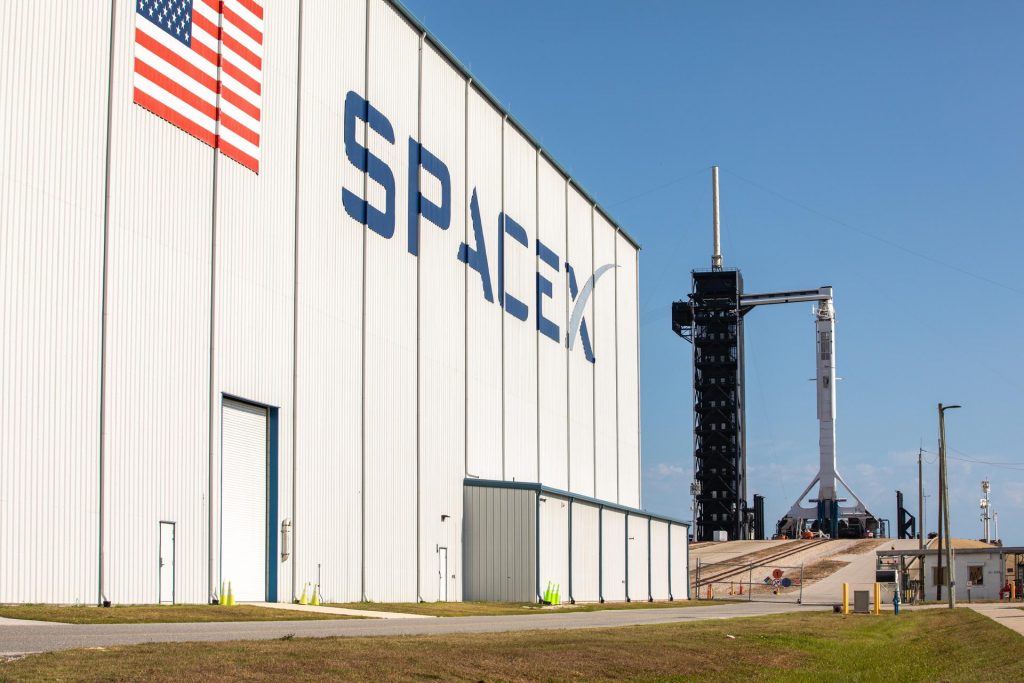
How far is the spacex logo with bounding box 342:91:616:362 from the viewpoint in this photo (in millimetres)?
39719

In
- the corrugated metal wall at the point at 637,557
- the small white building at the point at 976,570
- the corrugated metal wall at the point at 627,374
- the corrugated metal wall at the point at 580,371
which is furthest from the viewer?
the small white building at the point at 976,570

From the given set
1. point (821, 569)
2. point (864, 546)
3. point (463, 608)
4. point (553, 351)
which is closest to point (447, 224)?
point (553, 351)

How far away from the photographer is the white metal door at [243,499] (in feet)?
105

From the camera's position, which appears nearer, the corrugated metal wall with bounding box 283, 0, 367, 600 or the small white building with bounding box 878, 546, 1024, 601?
the corrugated metal wall with bounding box 283, 0, 367, 600

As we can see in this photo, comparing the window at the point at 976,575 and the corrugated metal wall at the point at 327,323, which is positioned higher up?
the corrugated metal wall at the point at 327,323

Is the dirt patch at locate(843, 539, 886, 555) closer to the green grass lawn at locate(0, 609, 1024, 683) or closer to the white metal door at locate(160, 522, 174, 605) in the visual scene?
the green grass lawn at locate(0, 609, 1024, 683)

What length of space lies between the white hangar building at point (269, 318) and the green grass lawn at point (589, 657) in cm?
1040

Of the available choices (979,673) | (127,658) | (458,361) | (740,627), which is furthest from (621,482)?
(127,658)

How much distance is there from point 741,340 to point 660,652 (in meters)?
93.8

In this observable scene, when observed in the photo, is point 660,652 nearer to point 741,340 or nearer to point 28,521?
point 28,521

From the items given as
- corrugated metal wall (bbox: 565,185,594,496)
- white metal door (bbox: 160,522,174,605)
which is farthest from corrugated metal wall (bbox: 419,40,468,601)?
corrugated metal wall (bbox: 565,185,594,496)

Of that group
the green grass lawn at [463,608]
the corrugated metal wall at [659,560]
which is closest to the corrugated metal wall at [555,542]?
the green grass lawn at [463,608]

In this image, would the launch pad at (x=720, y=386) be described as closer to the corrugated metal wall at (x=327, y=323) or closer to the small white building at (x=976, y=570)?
the small white building at (x=976, y=570)

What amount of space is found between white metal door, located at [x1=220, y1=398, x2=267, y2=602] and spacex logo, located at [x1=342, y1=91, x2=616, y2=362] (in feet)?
28.5
